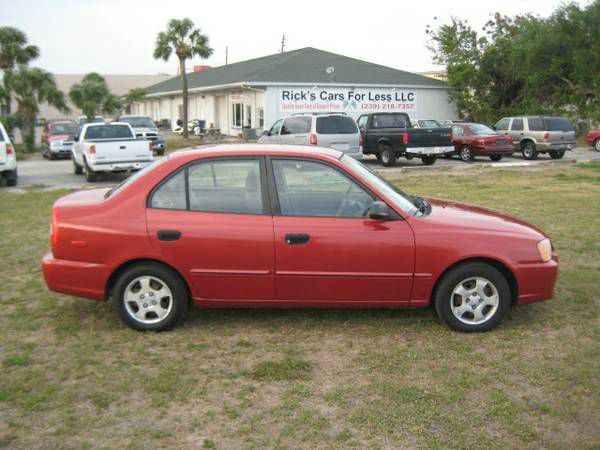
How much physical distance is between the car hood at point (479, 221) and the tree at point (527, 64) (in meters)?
29.9

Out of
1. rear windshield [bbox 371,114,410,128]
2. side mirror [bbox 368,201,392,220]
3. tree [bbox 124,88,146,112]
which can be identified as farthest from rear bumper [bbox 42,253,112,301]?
tree [bbox 124,88,146,112]

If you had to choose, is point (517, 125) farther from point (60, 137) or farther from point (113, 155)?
point (60, 137)

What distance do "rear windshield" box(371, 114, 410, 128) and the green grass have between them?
15.9 metres

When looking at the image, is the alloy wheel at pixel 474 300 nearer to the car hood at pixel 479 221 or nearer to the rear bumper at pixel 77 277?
the car hood at pixel 479 221

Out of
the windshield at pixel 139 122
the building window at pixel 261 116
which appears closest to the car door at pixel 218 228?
the windshield at pixel 139 122

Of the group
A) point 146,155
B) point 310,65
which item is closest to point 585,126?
point 310,65

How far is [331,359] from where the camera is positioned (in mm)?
4801

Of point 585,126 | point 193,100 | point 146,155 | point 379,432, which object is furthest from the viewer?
point 193,100

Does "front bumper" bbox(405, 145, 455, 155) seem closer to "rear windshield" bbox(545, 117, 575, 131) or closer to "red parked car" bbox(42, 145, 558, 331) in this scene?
"rear windshield" bbox(545, 117, 575, 131)

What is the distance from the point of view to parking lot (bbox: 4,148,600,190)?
17.5m

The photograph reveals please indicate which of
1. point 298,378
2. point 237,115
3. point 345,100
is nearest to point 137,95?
point 237,115

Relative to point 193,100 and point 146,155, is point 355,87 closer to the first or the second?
point 193,100

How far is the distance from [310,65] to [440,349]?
3229cm

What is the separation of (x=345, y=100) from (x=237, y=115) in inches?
264
